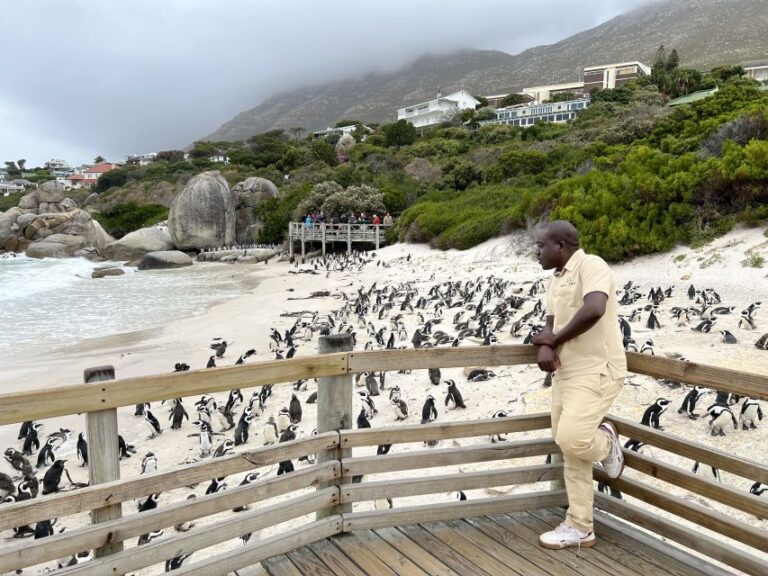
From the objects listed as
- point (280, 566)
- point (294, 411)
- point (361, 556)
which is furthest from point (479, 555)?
point (294, 411)

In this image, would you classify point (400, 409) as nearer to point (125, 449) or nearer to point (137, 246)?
point (125, 449)

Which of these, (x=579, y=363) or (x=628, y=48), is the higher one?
(x=628, y=48)

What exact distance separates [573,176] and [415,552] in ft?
79.5

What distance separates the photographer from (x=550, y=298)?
332 cm

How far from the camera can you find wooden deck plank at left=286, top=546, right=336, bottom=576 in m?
2.98

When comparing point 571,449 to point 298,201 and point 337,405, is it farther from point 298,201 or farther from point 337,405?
point 298,201

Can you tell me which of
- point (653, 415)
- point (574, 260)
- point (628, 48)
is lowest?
point (653, 415)

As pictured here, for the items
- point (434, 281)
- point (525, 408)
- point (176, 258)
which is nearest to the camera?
point (525, 408)

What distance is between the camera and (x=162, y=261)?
1437 inches

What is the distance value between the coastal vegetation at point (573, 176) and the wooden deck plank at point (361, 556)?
17.2 m

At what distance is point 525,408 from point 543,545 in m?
4.11

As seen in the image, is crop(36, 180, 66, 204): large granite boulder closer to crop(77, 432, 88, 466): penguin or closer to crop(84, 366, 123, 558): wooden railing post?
crop(77, 432, 88, 466): penguin

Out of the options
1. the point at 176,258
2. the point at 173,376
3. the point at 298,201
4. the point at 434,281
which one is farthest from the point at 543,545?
the point at 298,201

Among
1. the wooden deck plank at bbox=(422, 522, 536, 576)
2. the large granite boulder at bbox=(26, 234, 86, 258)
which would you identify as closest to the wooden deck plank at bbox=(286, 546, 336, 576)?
the wooden deck plank at bbox=(422, 522, 536, 576)
